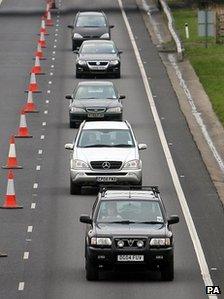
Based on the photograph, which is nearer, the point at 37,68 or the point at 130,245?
the point at 130,245

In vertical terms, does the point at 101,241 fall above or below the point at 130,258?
above

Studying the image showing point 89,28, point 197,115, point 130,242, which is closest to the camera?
point 130,242

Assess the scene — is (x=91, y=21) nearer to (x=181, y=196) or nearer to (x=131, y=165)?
(x=131, y=165)

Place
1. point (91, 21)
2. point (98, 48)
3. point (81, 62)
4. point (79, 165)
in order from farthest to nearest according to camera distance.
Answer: point (91, 21) < point (98, 48) < point (81, 62) < point (79, 165)

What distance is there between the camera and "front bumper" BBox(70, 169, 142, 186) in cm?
3716

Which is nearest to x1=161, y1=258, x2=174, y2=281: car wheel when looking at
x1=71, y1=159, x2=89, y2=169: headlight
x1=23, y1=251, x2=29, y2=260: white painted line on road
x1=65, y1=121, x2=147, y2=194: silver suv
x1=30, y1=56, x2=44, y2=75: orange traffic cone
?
x1=23, y1=251, x2=29, y2=260: white painted line on road

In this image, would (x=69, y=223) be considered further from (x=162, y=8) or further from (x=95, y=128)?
(x=162, y=8)

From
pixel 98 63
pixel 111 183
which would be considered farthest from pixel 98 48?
pixel 111 183

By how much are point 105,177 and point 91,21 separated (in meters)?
34.5

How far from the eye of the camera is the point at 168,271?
27406 mm

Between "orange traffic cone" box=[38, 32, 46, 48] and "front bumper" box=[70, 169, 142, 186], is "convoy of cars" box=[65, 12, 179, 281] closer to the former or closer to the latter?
"front bumper" box=[70, 169, 142, 186]

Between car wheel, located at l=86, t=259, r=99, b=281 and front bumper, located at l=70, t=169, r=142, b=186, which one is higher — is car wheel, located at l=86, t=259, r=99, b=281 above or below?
above

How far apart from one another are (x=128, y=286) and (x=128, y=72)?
3575 centimetres

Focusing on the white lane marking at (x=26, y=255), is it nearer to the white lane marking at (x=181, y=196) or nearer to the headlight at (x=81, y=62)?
the white lane marking at (x=181, y=196)
